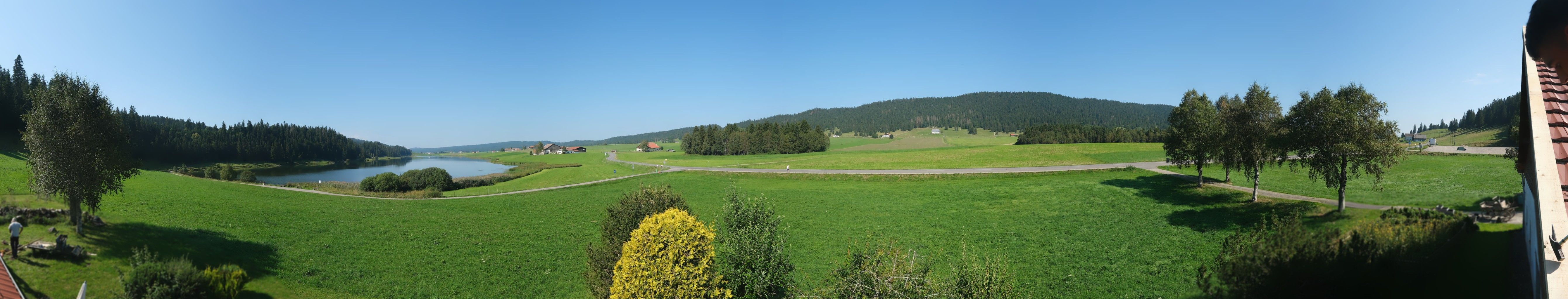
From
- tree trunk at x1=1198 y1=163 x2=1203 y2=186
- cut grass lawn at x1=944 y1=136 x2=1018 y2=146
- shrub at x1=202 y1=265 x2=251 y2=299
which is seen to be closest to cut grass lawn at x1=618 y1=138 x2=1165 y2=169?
tree trunk at x1=1198 y1=163 x2=1203 y2=186

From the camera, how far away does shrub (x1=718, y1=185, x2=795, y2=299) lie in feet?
40.1

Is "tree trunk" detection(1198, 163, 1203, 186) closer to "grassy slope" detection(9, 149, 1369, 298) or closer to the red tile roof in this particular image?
"grassy slope" detection(9, 149, 1369, 298)

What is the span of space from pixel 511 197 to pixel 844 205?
23646 mm

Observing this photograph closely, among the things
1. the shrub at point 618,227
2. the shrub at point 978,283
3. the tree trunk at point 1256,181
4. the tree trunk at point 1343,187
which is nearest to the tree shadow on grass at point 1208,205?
the tree trunk at point 1256,181

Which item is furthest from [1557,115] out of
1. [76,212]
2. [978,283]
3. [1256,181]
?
[76,212]

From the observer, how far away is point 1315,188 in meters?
12.2

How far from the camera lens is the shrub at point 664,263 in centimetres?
1048

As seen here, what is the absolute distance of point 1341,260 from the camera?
12.3ft

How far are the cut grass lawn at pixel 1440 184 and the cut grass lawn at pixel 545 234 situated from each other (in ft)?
2.81

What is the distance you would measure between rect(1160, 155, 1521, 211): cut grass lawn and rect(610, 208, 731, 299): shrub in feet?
34.8

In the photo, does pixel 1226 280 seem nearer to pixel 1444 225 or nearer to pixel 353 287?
pixel 1444 225

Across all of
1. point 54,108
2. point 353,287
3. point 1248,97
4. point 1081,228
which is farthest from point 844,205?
point 54,108

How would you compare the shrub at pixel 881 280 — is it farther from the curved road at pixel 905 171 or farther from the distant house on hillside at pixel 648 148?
the distant house on hillside at pixel 648 148

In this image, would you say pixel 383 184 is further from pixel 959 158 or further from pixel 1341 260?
pixel 959 158
